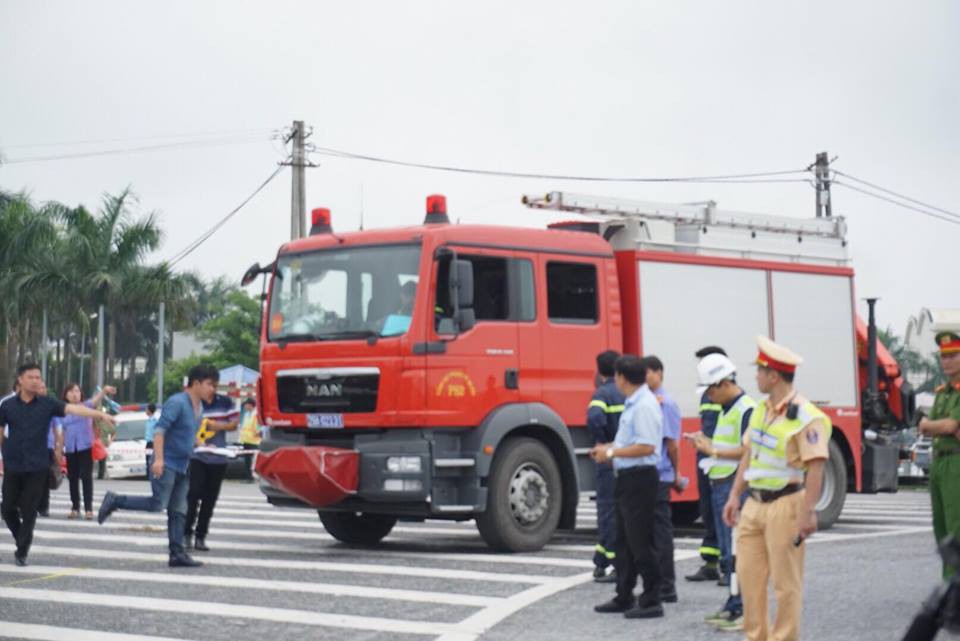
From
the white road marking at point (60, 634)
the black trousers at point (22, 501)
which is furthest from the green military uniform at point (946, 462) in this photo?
the black trousers at point (22, 501)

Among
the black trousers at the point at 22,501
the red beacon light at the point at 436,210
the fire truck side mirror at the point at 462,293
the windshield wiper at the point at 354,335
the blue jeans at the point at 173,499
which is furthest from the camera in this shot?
the red beacon light at the point at 436,210

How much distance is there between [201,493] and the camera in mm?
15008

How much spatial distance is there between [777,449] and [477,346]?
6.39m

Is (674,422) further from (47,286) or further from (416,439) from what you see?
(47,286)

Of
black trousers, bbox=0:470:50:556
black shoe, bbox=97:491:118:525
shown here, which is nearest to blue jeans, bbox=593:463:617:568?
black shoe, bbox=97:491:118:525

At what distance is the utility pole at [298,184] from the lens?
34750mm

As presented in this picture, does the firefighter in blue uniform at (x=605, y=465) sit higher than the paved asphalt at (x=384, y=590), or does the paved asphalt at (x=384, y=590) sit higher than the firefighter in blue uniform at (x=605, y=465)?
the firefighter in blue uniform at (x=605, y=465)

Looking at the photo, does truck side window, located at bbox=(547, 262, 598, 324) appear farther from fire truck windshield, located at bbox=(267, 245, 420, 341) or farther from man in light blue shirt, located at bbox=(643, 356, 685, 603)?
man in light blue shirt, located at bbox=(643, 356, 685, 603)

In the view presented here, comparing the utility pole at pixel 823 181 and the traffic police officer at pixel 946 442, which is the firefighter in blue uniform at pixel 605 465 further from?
the utility pole at pixel 823 181

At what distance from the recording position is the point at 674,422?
475 inches

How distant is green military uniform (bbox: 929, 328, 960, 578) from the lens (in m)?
9.47

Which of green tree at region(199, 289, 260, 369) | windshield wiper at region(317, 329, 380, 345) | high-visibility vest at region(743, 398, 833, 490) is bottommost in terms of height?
high-visibility vest at region(743, 398, 833, 490)

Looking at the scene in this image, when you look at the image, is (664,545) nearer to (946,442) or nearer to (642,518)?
(642,518)

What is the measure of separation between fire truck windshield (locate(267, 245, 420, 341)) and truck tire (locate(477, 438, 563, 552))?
162 cm
